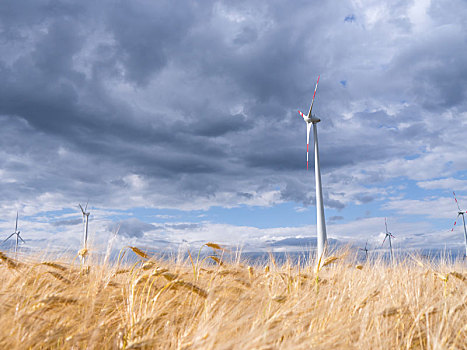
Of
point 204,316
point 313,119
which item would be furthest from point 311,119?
point 204,316

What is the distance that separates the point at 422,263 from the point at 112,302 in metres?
5.92

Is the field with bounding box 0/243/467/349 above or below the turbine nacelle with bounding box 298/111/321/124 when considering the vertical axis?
below

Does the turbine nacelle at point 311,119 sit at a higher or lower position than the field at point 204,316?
higher

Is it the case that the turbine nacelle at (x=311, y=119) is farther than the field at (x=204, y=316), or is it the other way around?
the turbine nacelle at (x=311, y=119)

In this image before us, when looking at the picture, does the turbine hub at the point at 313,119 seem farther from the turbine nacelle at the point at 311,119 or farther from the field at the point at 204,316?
the field at the point at 204,316

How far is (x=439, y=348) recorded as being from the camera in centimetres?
296

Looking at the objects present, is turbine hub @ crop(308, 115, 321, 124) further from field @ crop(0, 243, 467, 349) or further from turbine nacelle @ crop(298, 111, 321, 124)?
field @ crop(0, 243, 467, 349)

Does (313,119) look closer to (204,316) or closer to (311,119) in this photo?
(311,119)

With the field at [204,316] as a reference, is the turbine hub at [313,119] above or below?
above

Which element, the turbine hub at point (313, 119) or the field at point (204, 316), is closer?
the field at point (204, 316)

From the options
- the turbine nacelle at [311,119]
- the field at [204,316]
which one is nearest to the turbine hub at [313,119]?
the turbine nacelle at [311,119]

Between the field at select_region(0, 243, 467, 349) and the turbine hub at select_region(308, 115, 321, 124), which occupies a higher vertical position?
the turbine hub at select_region(308, 115, 321, 124)

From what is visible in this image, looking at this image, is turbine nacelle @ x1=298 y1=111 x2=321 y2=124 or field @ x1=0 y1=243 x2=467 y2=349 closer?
field @ x1=0 y1=243 x2=467 y2=349

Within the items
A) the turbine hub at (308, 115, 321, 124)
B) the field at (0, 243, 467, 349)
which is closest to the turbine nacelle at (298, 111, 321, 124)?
the turbine hub at (308, 115, 321, 124)
